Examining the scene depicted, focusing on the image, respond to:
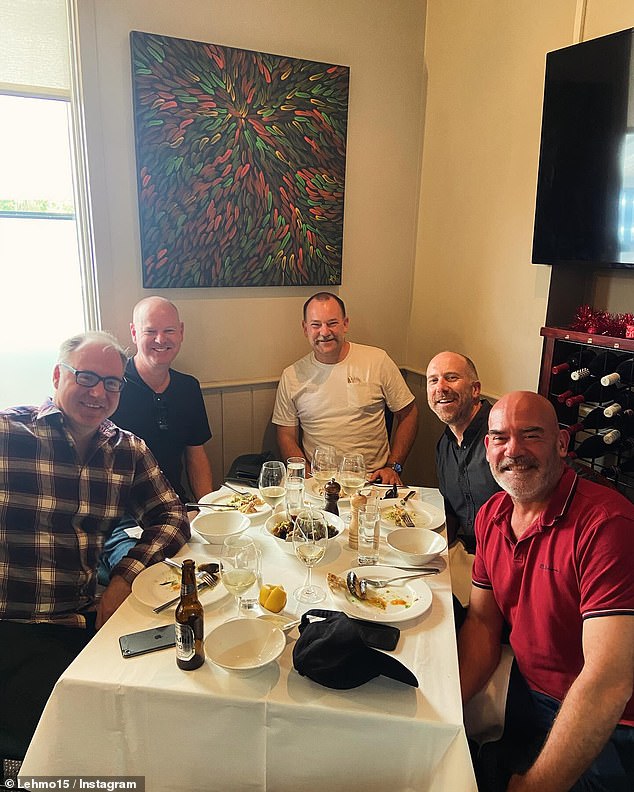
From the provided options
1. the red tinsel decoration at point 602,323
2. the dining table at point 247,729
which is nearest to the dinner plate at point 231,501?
the dining table at point 247,729

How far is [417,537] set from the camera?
5.48 ft

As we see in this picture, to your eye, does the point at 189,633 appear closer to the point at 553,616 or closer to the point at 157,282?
the point at 553,616

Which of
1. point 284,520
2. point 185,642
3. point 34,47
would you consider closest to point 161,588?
point 185,642

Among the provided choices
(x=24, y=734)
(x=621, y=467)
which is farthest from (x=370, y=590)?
(x=621, y=467)

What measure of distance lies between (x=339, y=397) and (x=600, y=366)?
1.16 metres

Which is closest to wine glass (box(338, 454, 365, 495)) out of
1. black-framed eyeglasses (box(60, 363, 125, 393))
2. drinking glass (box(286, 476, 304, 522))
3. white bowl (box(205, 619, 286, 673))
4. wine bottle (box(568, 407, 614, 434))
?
drinking glass (box(286, 476, 304, 522))

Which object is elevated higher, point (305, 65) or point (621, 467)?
point (305, 65)

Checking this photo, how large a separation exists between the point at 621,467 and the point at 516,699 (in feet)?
3.15

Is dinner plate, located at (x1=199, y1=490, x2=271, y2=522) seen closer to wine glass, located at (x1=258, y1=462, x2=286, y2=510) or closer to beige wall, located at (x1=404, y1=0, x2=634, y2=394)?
wine glass, located at (x1=258, y1=462, x2=286, y2=510)

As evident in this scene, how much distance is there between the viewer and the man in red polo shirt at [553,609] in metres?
1.22

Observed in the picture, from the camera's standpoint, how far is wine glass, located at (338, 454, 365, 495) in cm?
183

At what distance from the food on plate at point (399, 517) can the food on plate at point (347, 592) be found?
1.20ft

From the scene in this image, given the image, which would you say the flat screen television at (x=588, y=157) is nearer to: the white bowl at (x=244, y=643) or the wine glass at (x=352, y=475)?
the wine glass at (x=352, y=475)

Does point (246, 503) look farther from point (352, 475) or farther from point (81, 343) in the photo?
point (81, 343)
